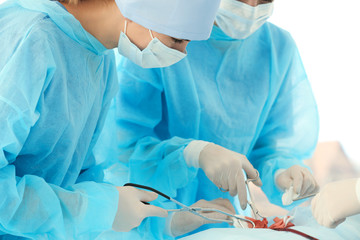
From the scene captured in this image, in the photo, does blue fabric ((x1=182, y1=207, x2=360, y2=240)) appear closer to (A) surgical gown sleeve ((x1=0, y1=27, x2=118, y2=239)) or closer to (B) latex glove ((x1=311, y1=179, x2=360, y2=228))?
(B) latex glove ((x1=311, y1=179, x2=360, y2=228))

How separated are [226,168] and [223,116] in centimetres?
30

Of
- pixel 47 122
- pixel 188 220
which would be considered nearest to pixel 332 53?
pixel 188 220

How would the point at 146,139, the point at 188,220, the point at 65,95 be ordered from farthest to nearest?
the point at 146,139, the point at 188,220, the point at 65,95

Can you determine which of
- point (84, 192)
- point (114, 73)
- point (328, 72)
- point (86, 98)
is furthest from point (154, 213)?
point (328, 72)

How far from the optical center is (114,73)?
153 cm

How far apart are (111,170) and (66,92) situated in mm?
689

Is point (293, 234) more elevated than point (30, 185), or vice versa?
point (30, 185)

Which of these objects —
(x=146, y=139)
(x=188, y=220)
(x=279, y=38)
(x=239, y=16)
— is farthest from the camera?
(x=279, y=38)

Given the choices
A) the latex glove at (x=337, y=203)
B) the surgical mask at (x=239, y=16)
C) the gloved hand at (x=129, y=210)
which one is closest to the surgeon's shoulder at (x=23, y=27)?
the gloved hand at (x=129, y=210)

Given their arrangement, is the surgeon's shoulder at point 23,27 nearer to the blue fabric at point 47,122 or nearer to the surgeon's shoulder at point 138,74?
the blue fabric at point 47,122

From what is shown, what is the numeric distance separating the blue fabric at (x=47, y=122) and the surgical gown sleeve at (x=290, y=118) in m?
0.89

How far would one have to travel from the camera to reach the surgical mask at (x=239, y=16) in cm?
164

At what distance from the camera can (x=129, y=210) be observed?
1.25 meters

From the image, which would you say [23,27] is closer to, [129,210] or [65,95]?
[65,95]
